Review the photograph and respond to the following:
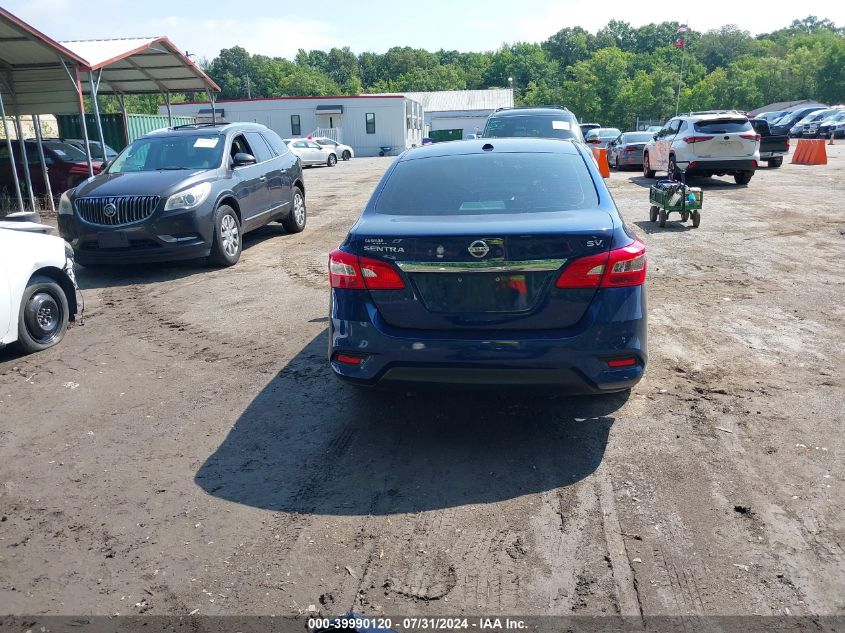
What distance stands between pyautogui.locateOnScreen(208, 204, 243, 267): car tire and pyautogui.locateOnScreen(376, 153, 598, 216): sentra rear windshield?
16.3ft

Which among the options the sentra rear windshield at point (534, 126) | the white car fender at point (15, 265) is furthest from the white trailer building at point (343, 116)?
the white car fender at point (15, 265)

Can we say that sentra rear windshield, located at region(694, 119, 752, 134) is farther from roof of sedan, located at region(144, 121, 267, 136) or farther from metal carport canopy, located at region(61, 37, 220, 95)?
metal carport canopy, located at region(61, 37, 220, 95)

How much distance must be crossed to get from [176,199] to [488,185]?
18.3ft

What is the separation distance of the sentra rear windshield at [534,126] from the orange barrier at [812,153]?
45.8 ft

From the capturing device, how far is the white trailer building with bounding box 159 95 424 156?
5603cm

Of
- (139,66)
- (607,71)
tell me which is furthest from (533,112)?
(607,71)

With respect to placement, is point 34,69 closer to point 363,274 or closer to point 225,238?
point 225,238

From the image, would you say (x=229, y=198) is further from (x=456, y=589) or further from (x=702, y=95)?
(x=702, y=95)

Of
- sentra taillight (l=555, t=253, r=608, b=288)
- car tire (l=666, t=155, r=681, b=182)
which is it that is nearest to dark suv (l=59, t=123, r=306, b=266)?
sentra taillight (l=555, t=253, r=608, b=288)

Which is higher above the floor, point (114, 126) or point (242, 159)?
point (114, 126)

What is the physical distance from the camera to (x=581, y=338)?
3.80 meters

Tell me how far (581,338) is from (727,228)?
8.45 m

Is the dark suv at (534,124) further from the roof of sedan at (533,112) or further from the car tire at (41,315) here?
the car tire at (41,315)

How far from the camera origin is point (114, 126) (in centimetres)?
2347
